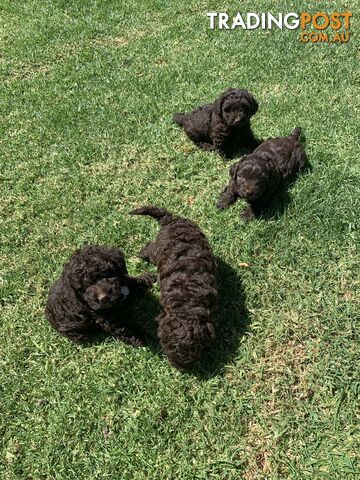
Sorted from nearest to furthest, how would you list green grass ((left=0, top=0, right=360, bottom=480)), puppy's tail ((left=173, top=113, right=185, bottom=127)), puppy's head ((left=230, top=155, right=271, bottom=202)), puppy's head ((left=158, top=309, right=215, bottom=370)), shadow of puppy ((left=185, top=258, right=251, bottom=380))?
puppy's head ((left=158, top=309, right=215, bottom=370)) < green grass ((left=0, top=0, right=360, bottom=480)) < shadow of puppy ((left=185, top=258, right=251, bottom=380)) < puppy's head ((left=230, top=155, right=271, bottom=202)) < puppy's tail ((left=173, top=113, right=185, bottom=127))

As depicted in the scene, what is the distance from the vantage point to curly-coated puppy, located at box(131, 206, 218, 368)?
3477mm

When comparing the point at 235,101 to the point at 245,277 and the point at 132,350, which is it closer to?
the point at 245,277

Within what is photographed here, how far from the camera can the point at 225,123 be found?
5.25 m

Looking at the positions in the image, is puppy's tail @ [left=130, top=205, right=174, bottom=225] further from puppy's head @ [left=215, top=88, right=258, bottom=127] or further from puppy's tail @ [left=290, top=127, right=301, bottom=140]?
puppy's tail @ [left=290, top=127, right=301, bottom=140]

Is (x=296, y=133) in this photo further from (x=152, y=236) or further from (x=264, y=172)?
(x=152, y=236)

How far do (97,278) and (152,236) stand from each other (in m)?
1.52

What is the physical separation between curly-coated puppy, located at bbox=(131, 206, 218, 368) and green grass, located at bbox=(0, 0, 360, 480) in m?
0.58

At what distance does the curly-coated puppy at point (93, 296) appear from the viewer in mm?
3529

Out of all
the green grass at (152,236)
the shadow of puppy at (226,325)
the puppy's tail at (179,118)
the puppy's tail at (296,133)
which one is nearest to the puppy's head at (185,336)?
the shadow of puppy at (226,325)

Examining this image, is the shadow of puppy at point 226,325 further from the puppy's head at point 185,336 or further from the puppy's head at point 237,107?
the puppy's head at point 237,107

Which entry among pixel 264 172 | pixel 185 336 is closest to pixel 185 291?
pixel 185 336

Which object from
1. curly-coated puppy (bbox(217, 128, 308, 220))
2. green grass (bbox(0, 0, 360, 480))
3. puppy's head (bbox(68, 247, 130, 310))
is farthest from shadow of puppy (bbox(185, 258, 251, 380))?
puppy's head (bbox(68, 247, 130, 310))

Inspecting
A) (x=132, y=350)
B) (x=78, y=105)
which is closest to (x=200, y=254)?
(x=132, y=350)

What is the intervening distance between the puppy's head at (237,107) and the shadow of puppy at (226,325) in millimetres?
1691
